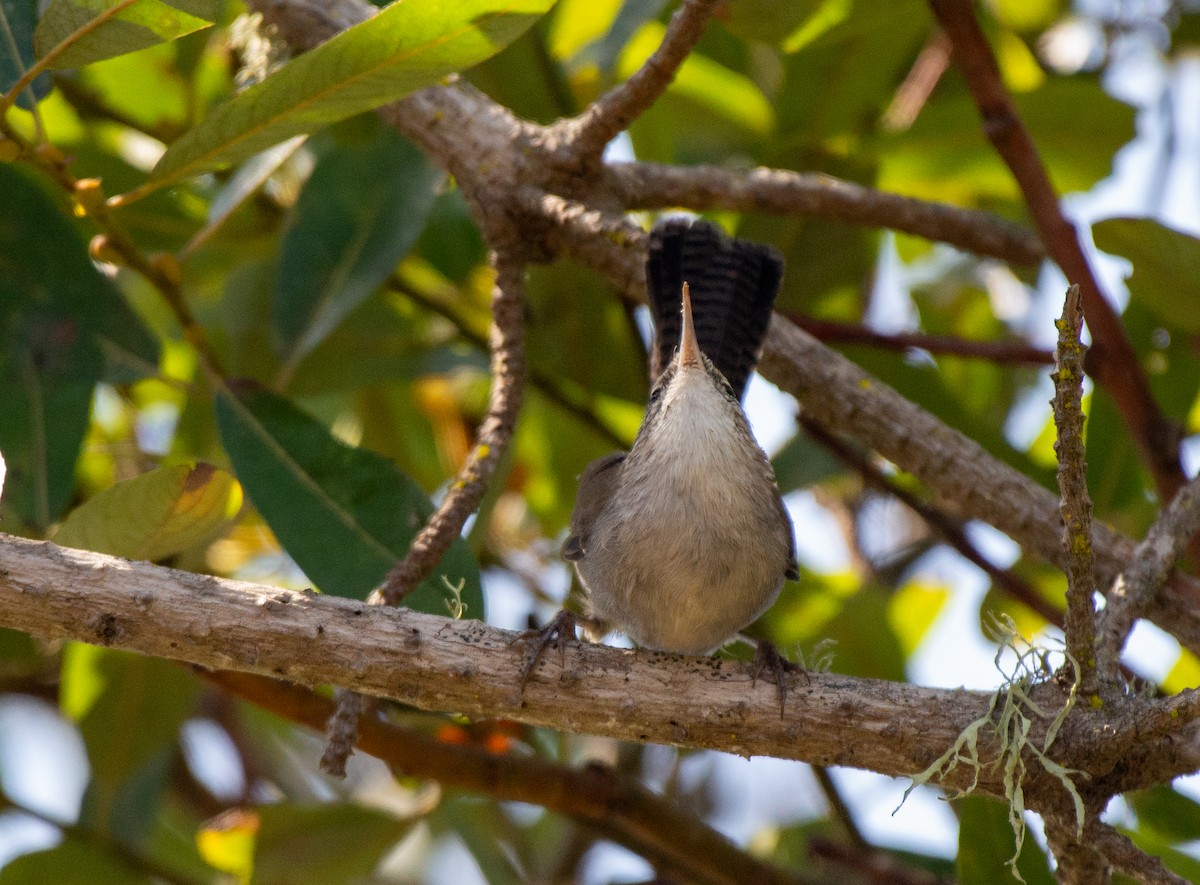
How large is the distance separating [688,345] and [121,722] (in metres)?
2.09

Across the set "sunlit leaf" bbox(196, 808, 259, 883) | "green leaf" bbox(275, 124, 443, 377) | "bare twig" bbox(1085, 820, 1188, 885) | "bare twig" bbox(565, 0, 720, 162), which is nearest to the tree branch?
"bare twig" bbox(1085, 820, 1188, 885)

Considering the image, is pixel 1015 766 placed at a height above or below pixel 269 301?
below

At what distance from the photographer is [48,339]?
10.7 feet

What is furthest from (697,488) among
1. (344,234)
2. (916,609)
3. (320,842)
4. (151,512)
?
(916,609)

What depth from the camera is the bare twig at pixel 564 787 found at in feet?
9.32

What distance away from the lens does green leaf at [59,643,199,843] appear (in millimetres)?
3643

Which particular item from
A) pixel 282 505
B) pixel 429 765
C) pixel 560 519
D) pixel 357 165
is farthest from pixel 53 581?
pixel 560 519

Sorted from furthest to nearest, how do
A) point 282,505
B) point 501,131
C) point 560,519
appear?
point 560,519 → point 501,131 → point 282,505

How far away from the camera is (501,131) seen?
10.2 ft

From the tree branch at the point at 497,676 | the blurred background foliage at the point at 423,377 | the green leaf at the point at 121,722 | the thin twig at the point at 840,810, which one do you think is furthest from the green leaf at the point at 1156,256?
the green leaf at the point at 121,722

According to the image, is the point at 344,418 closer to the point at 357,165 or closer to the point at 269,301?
the point at 269,301

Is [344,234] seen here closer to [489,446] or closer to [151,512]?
[489,446]

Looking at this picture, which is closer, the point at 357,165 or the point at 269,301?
the point at 357,165

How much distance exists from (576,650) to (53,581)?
2.99 feet
